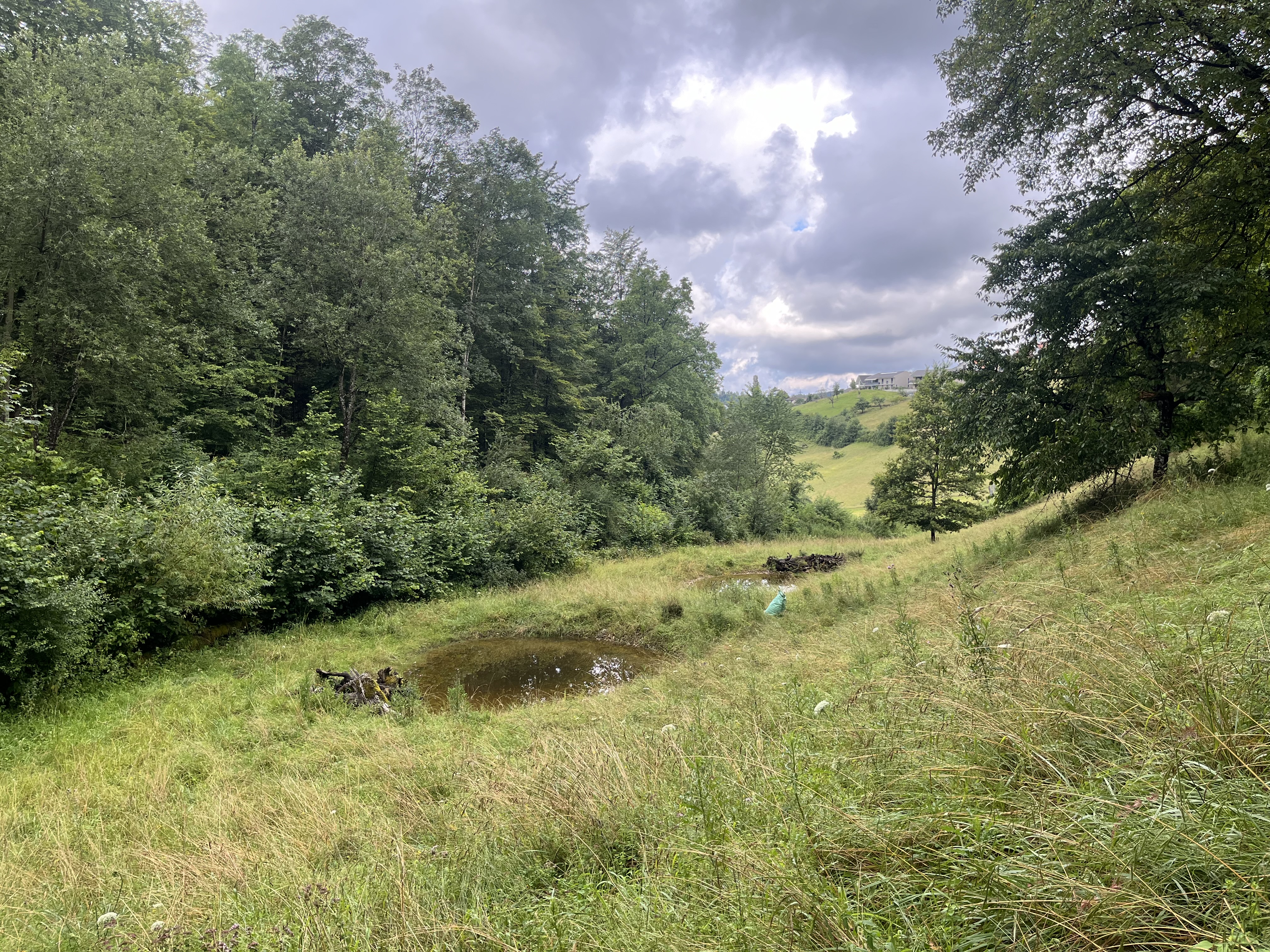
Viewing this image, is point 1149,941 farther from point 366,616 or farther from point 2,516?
point 366,616

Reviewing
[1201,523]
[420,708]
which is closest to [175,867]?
[420,708]

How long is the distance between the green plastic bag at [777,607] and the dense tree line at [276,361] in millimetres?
9735

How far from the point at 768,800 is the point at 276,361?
2313 centimetres

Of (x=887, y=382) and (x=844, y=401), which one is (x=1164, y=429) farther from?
(x=887, y=382)

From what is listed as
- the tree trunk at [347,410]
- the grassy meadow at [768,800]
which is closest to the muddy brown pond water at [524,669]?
the grassy meadow at [768,800]

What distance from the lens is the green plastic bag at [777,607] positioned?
11.1 m

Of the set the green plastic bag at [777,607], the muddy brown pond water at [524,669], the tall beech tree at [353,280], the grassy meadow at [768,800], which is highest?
the tall beech tree at [353,280]

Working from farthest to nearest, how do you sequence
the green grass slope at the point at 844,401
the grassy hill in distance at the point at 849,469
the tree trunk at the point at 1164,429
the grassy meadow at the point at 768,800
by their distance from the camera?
1. the green grass slope at the point at 844,401
2. the grassy hill in distance at the point at 849,469
3. the tree trunk at the point at 1164,429
4. the grassy meadow at the point at 768,800

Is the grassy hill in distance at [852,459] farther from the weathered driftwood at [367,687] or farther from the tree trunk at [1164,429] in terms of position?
the weathered driftwood at [367,687]

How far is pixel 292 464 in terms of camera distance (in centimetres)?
1573

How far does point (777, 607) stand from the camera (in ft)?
37.0

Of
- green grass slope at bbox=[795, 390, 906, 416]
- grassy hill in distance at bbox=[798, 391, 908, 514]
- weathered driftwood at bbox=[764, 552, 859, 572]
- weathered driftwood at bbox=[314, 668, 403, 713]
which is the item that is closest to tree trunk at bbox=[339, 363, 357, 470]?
weathered driftwood at bbox=[314, 668, 403, 713]

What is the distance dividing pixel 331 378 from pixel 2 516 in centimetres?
1508

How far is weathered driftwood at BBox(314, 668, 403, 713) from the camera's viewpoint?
25.6 ft
